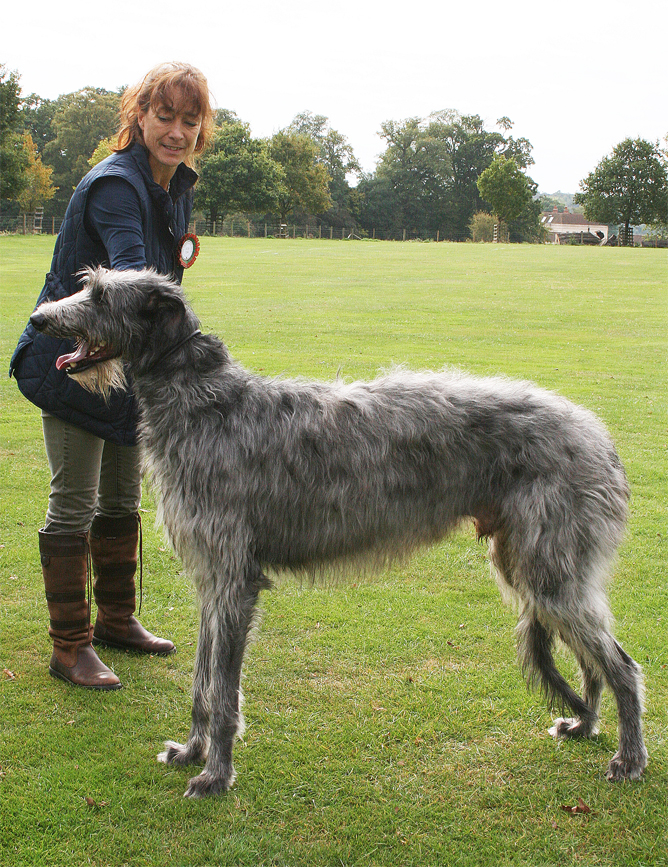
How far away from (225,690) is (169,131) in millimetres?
2701

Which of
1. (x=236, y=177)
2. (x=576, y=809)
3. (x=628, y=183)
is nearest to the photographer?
(x=576, y=809)

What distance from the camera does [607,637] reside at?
336 centimetres

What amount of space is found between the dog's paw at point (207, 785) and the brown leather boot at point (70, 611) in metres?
0.97

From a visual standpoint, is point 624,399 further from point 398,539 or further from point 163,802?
point 163,802

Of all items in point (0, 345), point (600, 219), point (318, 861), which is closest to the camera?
point (318, 861)

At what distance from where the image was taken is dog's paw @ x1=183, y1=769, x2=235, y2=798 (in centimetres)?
320

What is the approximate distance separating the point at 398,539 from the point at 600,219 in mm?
72546

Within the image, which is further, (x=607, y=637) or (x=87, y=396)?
(x=87, y=396)

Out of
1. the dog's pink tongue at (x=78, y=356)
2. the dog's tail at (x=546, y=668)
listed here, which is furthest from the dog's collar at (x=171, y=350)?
the dog's tail at (x=546, y=668)

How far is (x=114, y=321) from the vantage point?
3209 mm

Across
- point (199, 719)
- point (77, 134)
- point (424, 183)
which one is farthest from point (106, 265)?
point (424, 183)

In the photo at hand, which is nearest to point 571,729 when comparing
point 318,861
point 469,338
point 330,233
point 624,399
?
point 318,861

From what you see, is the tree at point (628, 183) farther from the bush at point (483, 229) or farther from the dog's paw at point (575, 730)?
the dog's paw at point (575, 730)

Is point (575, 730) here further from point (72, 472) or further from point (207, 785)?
point (72, 472)
